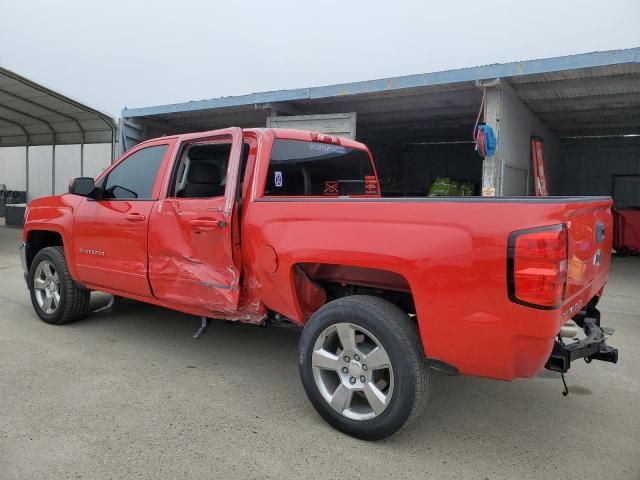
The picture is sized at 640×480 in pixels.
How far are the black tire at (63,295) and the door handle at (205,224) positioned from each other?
1.99m

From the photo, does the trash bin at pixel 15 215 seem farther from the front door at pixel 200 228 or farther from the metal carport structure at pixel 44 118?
the front door at pixel 200 228

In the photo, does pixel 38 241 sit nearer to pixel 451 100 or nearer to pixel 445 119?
pixel 451 100

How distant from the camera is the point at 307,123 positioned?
1120cm

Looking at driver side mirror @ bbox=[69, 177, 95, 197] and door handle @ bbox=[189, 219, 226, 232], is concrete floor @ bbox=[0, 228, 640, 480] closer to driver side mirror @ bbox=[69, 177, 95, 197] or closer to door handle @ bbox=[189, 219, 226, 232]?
door handle @ bbox=[189, 219, 226, 232]

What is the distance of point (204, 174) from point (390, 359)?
2.19 metres

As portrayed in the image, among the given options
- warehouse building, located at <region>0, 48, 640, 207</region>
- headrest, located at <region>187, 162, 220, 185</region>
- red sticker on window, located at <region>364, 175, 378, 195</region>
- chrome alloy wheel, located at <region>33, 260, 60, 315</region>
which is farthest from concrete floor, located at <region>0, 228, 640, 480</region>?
warehouse building, located at <region>0, 48, 640, 207</region>

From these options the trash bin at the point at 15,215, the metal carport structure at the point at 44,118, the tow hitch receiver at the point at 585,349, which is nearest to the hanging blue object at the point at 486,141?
the tow hitch receiver at the point at 585,349

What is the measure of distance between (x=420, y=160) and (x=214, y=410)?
21.3 meters

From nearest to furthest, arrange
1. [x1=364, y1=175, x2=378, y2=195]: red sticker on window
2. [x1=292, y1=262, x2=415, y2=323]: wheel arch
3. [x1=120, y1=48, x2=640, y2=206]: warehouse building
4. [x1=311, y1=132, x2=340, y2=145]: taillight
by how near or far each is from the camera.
A: [x1=292, y1=262, x2=415, y2=323]: wheel arch → [x1=311, y1=132, x2=340, y2=145]: taillight → [x1=364, y1=175, x2=378, y2=195]: red sticker on window → [x1=120, y1=48, x2=640, y2=206]: warehouse building

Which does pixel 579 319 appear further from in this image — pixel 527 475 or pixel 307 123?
pixel 307 123

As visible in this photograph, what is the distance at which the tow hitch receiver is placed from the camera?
271 cm

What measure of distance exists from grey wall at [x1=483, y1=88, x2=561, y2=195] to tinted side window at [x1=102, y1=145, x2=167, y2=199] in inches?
259

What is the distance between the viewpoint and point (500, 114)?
9.17 metres

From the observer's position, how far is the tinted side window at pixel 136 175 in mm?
4355
